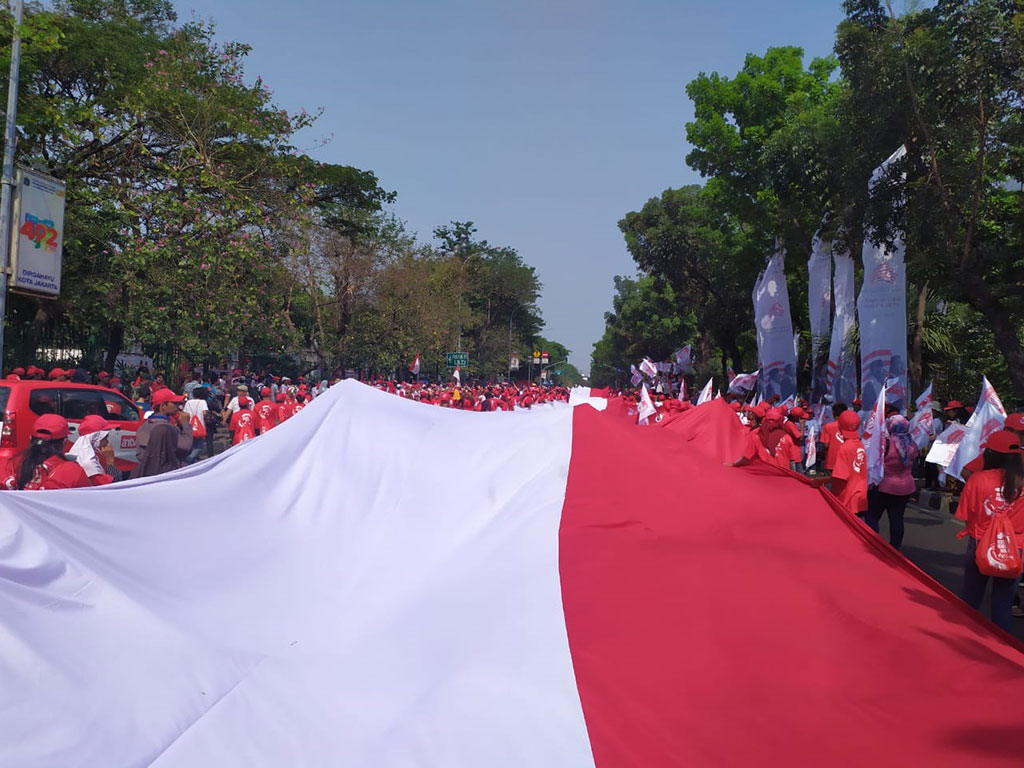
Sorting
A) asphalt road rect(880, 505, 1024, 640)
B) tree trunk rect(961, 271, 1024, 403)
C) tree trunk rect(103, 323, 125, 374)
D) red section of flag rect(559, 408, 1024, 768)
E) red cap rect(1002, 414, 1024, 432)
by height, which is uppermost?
tree trunk rect(961, 271, 1024, 403)

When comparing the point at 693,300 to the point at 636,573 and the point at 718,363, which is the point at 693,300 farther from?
the point at 636,573

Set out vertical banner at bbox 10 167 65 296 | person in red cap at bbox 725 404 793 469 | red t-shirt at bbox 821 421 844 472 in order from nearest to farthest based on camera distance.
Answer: red t-shirt at bbox 821 421 844 472, person in red cap at bbox 725 404 793 469, vertical banner at bbox 10 167 65 296

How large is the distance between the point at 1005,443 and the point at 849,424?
265 centimetres

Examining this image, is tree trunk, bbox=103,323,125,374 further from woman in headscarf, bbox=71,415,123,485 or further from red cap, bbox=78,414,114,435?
red cap, bbox=78,414,114,435

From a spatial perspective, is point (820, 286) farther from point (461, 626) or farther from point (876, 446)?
point (461, 626)

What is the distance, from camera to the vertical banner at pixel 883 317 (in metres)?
15.2

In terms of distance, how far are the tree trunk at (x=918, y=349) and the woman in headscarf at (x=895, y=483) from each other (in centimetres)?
A: 1259

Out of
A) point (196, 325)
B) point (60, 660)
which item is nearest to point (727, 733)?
point (60, 660)

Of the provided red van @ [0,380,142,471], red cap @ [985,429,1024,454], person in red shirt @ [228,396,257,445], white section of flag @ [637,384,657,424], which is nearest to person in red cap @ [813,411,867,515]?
red cap @ [985,429,1024,454]

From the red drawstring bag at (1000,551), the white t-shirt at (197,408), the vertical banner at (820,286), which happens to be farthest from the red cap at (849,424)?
the vertical banner at (820,286)

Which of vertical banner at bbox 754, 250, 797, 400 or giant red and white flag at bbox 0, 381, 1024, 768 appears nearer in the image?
giant red and white flag at bbox 0, 381, 1024, 768

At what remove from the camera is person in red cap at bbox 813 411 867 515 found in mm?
8391

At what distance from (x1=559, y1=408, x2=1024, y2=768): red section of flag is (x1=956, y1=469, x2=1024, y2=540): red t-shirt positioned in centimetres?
74

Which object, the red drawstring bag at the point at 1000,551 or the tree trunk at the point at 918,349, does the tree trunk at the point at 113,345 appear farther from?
the red drawstring bag at the point at 1000,551
